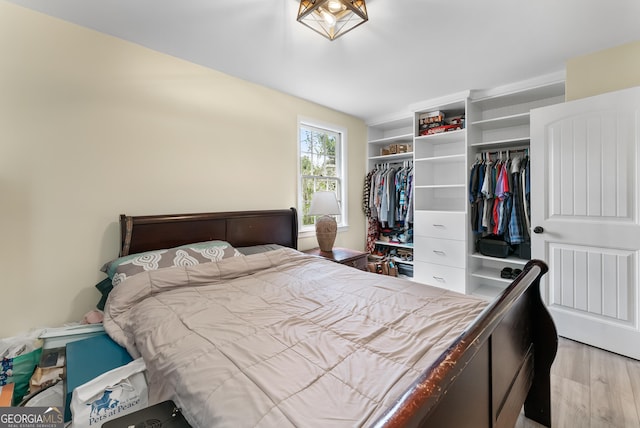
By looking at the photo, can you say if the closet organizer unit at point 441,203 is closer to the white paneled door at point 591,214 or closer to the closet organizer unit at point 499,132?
the closet organizer unit at point 499,132

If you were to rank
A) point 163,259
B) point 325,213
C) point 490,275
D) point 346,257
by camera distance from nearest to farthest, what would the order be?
1. point 163,259
2. point 346,257
3. point 325,213
4. point 490,275

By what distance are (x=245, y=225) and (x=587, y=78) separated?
10.3 feet

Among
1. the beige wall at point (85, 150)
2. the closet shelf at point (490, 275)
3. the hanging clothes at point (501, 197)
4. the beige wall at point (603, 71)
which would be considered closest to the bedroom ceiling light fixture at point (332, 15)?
the beige wall at point (85, 150)

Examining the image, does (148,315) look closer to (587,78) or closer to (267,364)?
(267,364)

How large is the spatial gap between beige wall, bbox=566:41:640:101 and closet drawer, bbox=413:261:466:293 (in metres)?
1.92

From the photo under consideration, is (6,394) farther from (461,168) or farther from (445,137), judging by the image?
(461,168)

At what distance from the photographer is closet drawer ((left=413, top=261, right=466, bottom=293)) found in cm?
307

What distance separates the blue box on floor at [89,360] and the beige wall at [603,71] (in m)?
3.62

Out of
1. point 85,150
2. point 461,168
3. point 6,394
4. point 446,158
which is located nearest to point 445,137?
point 446,158

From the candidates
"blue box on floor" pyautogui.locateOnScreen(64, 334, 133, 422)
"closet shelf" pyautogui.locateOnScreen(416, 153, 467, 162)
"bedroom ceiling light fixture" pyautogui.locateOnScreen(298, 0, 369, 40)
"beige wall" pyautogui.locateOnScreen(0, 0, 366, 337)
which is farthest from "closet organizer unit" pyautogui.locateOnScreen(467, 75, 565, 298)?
"blue box on floor" pyautogui.locateOnScreen(64, 334, 133, 422)

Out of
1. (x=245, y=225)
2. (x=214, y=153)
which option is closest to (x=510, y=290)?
(x=245, y=225)

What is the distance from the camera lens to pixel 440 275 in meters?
3.23

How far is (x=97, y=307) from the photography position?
72.9 inches

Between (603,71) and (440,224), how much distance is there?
6.00 feet
